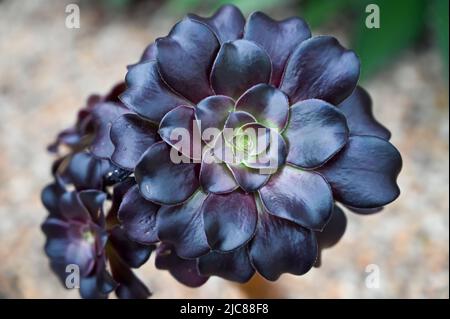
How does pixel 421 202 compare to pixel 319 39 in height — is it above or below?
below

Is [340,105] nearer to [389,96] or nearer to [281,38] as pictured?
[281,38]

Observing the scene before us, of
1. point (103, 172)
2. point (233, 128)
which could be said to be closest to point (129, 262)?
point (103, 172)

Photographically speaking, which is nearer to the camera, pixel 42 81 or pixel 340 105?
pixel 340 105

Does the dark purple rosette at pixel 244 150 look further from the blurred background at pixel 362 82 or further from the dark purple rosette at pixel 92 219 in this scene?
the blurred background at pixel 362 82
